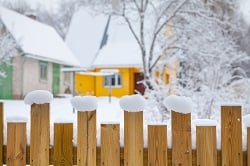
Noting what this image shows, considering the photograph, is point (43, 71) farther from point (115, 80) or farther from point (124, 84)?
point (124, 84)

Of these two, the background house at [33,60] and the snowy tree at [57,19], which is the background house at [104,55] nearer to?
the background house at [33,60]

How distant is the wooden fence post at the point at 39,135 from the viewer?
1.38 metres

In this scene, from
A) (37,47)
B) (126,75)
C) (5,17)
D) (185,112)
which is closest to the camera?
(185,112)

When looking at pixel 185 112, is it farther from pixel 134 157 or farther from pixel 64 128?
pixel 64 128

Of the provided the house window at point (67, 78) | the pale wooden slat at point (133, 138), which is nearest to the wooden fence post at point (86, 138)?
the pale wooden slat at point (133, 138)

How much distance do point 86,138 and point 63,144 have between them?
0.09 metres

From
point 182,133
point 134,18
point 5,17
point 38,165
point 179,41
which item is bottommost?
point 38,165

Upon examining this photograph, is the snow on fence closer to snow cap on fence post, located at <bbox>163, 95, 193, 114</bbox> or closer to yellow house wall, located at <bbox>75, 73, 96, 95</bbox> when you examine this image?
snow cap on fence post, located at <bbox>163, 95, 193, 114</bbox>

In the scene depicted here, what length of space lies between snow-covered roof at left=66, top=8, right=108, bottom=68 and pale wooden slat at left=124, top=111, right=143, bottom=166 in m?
19.1

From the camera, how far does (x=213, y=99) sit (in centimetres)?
582

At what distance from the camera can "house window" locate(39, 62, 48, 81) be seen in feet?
59.7

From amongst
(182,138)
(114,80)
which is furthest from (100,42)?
(182,138)

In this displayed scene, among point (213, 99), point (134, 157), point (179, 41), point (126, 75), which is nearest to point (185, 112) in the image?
point (134, 157)

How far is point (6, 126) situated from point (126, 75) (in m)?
18.4
